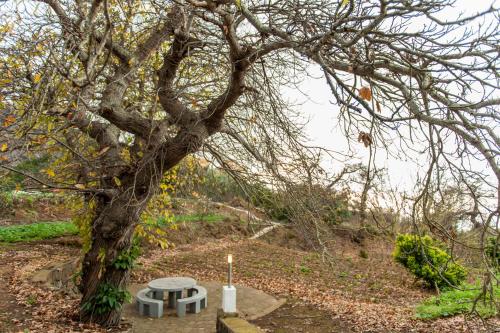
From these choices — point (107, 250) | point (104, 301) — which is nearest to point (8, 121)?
point (107, 250)

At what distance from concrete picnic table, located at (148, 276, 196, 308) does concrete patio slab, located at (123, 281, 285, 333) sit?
0.28 meters

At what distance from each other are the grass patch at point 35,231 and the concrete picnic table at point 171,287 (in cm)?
627

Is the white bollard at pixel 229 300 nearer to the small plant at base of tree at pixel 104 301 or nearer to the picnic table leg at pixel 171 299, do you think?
the small plant at base of tree at pixel 104 301

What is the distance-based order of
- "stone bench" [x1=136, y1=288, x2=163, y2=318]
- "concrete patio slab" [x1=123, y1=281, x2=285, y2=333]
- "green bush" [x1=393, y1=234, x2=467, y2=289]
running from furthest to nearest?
"green bush" [x1=393, y1=234, x2=467, y2=289]
"stone bench" [x1=136, y1=288, x2=163, y2=318]
"concrete patio slab" [x1=123, y1=281, x2=285, y2=333]

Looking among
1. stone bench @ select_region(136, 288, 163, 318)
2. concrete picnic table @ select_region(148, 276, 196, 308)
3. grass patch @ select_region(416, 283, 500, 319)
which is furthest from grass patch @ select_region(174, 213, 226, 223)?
grass patch @ select_region(416, 283, 500, 319)

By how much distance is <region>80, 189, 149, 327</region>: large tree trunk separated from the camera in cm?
657

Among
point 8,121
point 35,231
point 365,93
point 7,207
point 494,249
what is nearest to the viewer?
point 494,249

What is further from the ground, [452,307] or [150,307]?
[452,307]

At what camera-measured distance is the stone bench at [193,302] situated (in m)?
8.65

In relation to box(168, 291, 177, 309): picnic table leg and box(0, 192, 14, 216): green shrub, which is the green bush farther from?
box(0, 192, 14, 216): green shrub

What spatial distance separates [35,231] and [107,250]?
8535 mm

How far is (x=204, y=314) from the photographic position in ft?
28.9

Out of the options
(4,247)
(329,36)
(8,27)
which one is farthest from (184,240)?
(329,36)

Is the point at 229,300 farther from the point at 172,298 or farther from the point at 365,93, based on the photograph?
the point at 365,93
